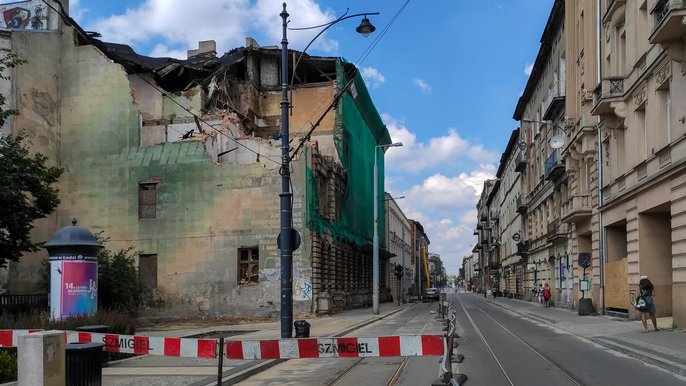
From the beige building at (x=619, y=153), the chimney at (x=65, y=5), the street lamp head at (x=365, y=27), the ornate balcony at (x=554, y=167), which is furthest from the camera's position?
the ornate balcony at (x=554, y=167)

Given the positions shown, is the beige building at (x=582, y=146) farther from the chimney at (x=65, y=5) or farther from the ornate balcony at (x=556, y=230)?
the chimney at (x=65, y=5)

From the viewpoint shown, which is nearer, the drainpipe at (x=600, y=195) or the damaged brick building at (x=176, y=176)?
the drainpipe at (x=600, y=195)

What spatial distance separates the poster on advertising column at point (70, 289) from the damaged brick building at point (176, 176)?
13038 mm

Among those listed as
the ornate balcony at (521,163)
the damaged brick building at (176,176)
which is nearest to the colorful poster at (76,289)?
the damaged brick building at (176,176)

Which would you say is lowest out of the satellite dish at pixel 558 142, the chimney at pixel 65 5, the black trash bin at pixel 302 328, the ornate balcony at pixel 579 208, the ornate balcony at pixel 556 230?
the black trash bin at pixel 302 328

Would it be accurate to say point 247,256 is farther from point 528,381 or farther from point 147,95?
point 528,381

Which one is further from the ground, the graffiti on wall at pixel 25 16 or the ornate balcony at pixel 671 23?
the graffiti on wall at pixel 25 16

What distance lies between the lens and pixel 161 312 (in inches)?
→ 1200

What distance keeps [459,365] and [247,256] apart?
63.6 ft

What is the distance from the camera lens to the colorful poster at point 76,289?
641 inches

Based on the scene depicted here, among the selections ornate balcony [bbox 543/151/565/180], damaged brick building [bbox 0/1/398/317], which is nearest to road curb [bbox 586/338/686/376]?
damaged brick building [bbox 0/1/398/317]

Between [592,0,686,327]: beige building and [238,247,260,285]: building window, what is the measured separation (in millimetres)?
15817

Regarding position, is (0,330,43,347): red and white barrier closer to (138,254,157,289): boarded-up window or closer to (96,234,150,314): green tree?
(96,234,150,314): green tree

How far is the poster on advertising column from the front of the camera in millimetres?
16281
